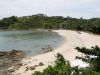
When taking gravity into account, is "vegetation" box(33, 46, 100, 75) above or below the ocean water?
above

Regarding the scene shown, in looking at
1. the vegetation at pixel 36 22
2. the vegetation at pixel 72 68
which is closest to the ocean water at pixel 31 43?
the vegetation at pixel 72 68

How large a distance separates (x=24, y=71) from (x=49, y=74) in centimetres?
1829

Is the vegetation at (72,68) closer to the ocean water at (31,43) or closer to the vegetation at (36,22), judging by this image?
the ocean water at (31,43)

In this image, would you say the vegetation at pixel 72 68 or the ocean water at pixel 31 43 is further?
the ocean water at pixel 31 43

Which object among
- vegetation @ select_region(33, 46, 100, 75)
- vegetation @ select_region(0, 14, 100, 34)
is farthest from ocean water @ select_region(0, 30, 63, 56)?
vegetation @ select_region(0, 14, 100, 34)

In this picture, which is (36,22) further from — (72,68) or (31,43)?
(72,68)

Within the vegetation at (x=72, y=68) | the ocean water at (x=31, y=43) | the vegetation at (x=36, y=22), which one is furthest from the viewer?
the vegetation at (x=36, y=22)

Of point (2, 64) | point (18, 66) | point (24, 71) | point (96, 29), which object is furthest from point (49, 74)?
point (96, 29)

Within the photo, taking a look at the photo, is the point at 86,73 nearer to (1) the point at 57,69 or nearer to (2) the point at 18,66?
(1) the point at 57,69

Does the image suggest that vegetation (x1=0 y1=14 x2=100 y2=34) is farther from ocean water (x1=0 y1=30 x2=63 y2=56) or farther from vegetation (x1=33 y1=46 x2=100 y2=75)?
vegetation (x1=33 y1=46 x2=100 y2=75)

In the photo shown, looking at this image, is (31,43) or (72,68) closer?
(72,68)

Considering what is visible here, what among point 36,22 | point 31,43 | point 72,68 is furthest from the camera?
Result: point 36,22

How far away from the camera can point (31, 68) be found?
1325 inches

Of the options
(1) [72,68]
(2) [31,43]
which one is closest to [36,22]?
(2) [31,43]
